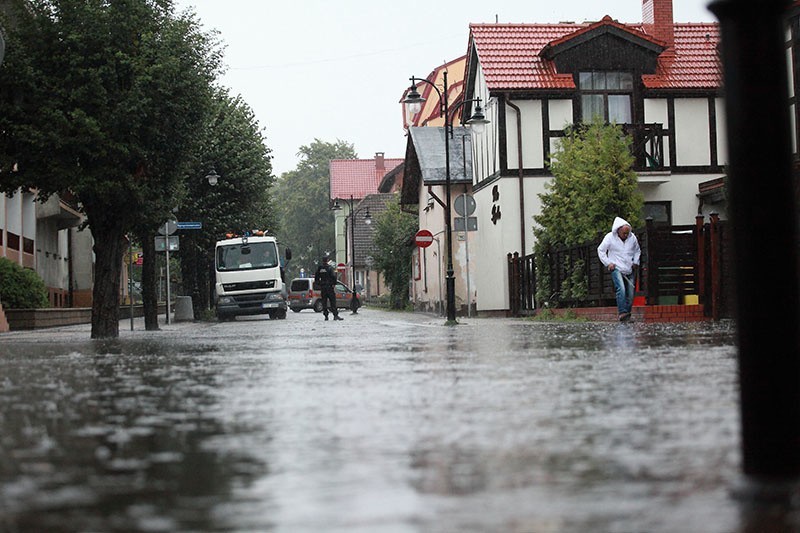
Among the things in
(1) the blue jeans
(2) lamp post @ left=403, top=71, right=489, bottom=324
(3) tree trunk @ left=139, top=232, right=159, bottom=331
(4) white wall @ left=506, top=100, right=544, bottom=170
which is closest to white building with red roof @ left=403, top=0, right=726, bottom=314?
(4) white wall @ left=506, top=100, right=544, bottom=170

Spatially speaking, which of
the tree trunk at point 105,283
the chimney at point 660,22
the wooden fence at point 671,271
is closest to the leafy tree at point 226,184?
the chimney at point 660,22

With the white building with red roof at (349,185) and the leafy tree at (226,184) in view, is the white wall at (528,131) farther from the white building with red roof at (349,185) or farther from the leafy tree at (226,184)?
the white building with red roof at (349,185)

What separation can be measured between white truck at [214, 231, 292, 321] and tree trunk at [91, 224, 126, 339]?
23062 mm

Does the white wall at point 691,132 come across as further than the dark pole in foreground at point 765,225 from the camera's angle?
Yes

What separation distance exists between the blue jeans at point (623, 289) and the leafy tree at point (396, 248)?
40063 mm

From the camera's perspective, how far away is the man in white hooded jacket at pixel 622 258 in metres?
21.6

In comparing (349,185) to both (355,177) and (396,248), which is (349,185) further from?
(396,248)

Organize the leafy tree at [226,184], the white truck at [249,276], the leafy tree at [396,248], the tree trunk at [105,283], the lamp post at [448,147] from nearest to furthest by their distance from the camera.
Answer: the tree trunk at [105,283] → the lamp post at [448,147] → the white truck at [249,276] → the leafy tree at [226,184] → the leafy tree at [396,248]

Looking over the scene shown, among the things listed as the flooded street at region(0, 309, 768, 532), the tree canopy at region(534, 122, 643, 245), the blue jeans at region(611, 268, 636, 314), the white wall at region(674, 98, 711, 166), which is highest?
the white wall at region(674, 98, 711, 166)

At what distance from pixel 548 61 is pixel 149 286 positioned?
1721 cm

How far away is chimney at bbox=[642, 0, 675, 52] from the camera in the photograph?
43.6 m

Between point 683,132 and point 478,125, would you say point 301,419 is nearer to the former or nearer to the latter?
point 478,125

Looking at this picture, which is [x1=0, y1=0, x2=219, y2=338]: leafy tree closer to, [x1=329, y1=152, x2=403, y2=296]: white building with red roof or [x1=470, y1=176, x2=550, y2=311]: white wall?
[x1=470, y1=176, x2=550, y2=311]: white wall

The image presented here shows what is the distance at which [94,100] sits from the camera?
66.3ft
